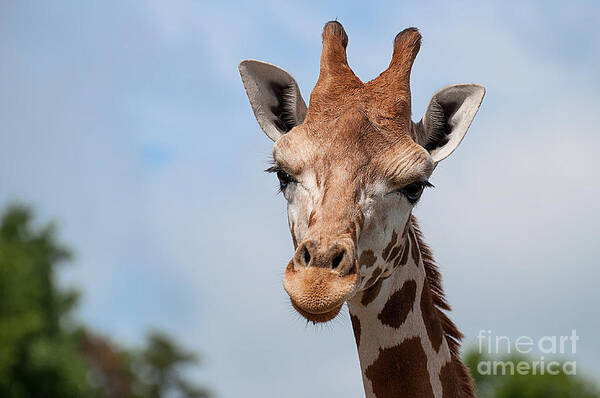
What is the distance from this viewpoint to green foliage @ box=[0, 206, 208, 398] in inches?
2352

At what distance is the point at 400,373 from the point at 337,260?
1.55m

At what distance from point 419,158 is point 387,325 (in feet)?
4.59

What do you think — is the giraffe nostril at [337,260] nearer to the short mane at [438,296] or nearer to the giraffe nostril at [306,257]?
the giraffe nostril at [306,257]

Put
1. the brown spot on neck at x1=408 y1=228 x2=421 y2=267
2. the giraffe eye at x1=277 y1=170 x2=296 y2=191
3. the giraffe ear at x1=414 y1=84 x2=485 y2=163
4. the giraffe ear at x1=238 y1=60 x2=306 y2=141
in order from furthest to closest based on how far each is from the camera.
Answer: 1. the giraffe ear at x1=238 y1=60 x2=306 y2=141
2. the brown spot on neck at x1=408 y1=228 x2=421 y2=267
3. the giraffe ear at x1=414 y1=84 x2=485 y2=163
4. the giraffe eye at x1=277 y1=170 x2=296 y2=191

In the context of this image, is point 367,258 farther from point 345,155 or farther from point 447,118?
point 447,118

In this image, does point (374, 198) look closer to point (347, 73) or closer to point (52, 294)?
point (347, 73)

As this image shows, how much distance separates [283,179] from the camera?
6.49 meters

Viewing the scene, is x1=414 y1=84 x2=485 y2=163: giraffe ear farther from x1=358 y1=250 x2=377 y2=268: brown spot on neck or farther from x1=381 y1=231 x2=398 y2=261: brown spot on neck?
x1=358 y1=250 x2=377 y2=268: brown spot on neck

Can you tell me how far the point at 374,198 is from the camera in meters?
6.12

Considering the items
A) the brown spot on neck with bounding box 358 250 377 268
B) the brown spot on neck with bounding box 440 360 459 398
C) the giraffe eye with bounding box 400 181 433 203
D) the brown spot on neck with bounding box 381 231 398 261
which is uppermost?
the giraffe eye with bounding box 400 181 433 203

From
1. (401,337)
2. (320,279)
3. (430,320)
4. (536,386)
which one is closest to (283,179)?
(320,279)

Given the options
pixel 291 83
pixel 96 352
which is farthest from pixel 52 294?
pixel 291 83

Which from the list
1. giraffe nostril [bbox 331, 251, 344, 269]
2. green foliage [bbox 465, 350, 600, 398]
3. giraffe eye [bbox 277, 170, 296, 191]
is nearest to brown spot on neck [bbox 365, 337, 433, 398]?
giraffe nostril [bbox 331, 251, 344, 269]

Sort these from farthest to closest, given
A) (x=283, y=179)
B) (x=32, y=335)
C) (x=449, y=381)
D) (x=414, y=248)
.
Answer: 1. (x=32, y=335)
2. (x=414, y=248)
3. (x=449, y=381)
4. (x=283, y=179)
